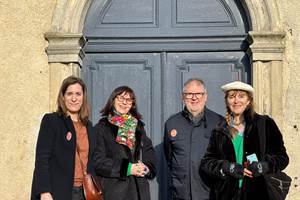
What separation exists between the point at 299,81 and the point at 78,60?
220cm

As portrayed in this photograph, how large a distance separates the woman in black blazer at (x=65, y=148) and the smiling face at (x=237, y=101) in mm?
1139

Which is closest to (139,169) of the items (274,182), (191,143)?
(191,143)

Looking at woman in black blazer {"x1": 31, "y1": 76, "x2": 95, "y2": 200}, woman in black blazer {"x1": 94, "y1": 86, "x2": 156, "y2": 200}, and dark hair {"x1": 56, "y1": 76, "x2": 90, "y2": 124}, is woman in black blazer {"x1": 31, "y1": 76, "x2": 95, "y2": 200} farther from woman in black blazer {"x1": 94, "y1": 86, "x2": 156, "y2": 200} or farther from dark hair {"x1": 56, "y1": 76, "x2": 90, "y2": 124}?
woman in black blazer {"x1": 94, "y1": 86, "x2": 156, "y2": 200}

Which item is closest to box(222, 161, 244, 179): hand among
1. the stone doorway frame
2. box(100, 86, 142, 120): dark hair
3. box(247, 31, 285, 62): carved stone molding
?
box(100, 86, 142, 120): dark hair

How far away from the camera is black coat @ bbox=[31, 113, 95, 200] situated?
470 cm

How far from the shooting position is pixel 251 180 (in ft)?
15.4

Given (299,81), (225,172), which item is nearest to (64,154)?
(225,172)

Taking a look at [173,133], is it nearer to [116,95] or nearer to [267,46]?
[116,95]

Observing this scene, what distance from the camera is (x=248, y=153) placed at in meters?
4.69

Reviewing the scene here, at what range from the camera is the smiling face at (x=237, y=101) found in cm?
475

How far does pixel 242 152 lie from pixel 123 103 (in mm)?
1091

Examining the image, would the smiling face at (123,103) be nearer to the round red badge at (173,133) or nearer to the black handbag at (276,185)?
the round red badge at (173,133)

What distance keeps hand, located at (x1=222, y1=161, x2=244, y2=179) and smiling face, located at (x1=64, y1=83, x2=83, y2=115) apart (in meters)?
1.25

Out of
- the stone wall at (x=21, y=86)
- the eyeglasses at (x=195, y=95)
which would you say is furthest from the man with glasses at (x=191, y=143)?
the stone wall at (x=21, y=86)
